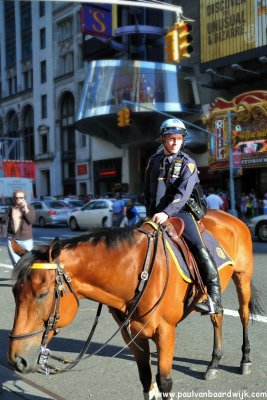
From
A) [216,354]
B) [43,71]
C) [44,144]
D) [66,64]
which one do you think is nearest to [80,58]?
[66,64]

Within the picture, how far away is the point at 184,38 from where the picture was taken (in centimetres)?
1384

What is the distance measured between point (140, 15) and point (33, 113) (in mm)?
19897

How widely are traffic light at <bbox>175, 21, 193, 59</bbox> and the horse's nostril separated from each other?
1248cm

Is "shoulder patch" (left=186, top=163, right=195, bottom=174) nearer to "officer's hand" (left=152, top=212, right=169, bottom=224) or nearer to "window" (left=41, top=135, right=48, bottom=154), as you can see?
"officer's hand" (left=152, top=212, right=169, bottom=224)

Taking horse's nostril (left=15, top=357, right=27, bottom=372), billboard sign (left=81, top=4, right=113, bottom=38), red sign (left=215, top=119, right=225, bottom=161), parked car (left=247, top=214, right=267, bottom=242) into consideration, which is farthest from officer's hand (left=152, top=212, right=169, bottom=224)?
billboard sign (left=81, top=4, right=113, bottom=38)

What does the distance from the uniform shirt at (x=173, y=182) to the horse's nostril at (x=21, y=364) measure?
61.8 inches

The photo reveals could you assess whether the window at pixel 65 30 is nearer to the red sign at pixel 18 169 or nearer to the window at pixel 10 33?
the window at pixel 10 33

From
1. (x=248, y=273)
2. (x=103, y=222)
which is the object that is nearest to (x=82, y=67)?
(x=103, y=222)

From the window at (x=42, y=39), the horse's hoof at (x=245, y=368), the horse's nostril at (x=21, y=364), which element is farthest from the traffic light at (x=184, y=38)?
the window at (x=42, y=39)

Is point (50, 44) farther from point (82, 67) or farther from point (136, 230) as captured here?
point (136, 230)

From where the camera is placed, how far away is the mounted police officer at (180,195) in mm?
3842

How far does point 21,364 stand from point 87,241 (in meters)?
1.01

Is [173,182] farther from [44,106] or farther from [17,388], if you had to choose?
[44,106]

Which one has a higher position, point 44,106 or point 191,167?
point 44,106
